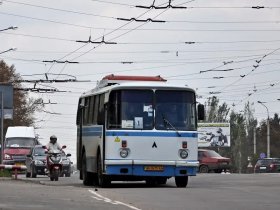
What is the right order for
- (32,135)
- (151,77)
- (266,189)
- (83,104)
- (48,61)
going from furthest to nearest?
(32,135)
(48,61)
(83,104)
(151,77)
(266,189)

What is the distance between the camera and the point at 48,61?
173ft

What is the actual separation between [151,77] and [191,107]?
2654 millimetres

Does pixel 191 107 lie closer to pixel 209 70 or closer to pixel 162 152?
pixel 162 152

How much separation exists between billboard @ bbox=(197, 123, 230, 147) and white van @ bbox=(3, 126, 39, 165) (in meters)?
47.1

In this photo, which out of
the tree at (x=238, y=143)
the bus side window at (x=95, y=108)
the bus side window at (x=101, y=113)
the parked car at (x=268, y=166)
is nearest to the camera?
the bus side window at (x=101, y=113)

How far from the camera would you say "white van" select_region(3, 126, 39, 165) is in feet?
182

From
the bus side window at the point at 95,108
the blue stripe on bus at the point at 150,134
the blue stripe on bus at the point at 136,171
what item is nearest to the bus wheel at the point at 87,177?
the bus side window at the point at 95,108

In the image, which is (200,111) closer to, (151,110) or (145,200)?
(151,110)

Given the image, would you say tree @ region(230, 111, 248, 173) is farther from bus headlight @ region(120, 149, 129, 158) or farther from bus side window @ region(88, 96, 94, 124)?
bus headlight @ region(120, 149, 129, 158)

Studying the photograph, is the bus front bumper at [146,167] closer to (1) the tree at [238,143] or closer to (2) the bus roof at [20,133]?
(2) the bus roof at [20,133]

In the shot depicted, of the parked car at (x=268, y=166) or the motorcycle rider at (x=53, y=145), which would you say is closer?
the motorcycle rider at (x=53, y=145)

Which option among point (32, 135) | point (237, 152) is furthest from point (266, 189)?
point (237, 152)

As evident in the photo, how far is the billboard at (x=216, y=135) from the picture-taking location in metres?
103

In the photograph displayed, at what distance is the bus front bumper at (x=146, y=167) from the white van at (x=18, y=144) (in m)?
28.6
